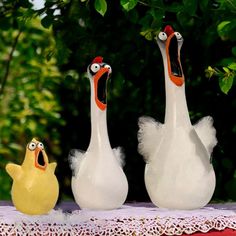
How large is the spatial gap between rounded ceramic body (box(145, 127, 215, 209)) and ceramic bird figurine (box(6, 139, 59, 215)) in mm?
266

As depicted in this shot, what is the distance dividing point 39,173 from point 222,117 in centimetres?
121

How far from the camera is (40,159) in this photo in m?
2.15

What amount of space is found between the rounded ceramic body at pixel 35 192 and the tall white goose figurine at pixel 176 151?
0.27 metres

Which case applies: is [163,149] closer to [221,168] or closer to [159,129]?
[159,129]

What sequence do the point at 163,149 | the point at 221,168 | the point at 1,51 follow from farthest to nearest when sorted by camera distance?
the point at 1,51 < the point at 221,168 < the point at 163,149

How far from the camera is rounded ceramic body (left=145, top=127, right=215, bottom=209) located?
2180 mm

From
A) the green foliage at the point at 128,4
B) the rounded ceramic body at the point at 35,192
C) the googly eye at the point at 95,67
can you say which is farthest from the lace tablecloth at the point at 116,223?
the green foliage at the point at 128,4

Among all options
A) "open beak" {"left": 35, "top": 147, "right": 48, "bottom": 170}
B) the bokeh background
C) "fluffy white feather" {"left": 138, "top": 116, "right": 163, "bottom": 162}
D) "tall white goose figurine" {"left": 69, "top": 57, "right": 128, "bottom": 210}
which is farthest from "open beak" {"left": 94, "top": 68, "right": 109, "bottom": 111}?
the bokeh background

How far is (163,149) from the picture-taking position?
7.25 feet

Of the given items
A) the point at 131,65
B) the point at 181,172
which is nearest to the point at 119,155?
the point at 181,172

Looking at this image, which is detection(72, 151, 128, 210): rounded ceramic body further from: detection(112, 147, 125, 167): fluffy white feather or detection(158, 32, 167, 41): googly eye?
detection(158, 32, 167, 41): googly eye

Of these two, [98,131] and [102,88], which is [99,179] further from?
[102,88]

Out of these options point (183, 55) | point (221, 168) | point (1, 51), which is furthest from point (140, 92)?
point (1, 51)

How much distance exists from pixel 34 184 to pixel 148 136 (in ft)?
1.12
